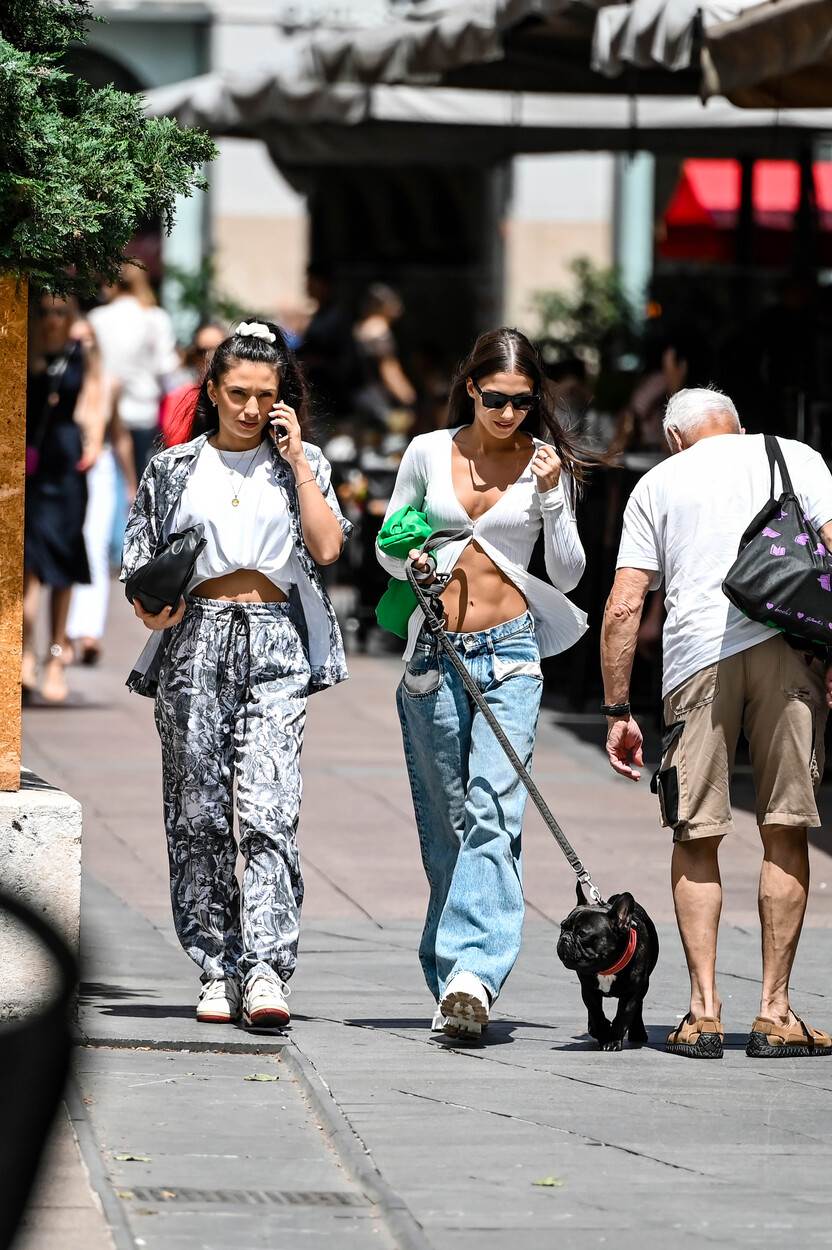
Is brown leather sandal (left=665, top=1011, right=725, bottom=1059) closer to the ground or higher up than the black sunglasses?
closer to the ground

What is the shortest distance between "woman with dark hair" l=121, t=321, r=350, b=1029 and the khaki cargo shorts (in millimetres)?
960

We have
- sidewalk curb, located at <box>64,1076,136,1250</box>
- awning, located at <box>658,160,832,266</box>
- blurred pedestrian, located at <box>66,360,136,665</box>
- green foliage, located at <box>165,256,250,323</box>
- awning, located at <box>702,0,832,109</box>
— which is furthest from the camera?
green foliage, located at <box>165,256,250,323</box>

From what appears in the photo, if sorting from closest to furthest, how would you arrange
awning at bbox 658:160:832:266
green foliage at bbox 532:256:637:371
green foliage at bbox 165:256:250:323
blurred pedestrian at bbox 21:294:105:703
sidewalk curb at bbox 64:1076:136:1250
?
sidewalk curb at bbox 64:1076:136:1250 → blurred pedestrian at bbox 21:294:105:703 → awning at bbox 658:160:832:266 → green foliage at bbox 532:256:637:371 → green foliage at bbox 165:256:250:323

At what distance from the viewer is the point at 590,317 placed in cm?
1848

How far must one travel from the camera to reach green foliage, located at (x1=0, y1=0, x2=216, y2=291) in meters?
5.79

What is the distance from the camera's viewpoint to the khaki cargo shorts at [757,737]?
5.96 meters

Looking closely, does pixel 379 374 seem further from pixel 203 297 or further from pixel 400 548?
pixel 400 548

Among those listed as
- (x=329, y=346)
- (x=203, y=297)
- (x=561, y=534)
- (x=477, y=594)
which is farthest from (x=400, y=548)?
(x=203, y=297)

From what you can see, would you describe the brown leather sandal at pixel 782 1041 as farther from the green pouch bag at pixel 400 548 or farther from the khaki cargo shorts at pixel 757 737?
the green pouch bag at pixel 400 548

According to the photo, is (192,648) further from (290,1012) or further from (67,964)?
(67,964)

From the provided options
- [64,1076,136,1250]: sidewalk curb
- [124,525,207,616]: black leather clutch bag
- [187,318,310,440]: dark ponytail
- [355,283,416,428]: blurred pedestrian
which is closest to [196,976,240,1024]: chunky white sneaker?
[64,1076,136,1250]: sidewalk curb

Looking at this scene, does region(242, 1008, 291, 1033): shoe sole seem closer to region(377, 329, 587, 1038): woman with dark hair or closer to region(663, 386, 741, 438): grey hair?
region(377, 329, 587, 1038): woman with dark hair

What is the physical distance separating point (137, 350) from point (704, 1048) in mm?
11772

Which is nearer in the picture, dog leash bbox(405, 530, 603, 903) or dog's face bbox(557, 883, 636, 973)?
dog's face bbox(557, 883, 636, 973)
